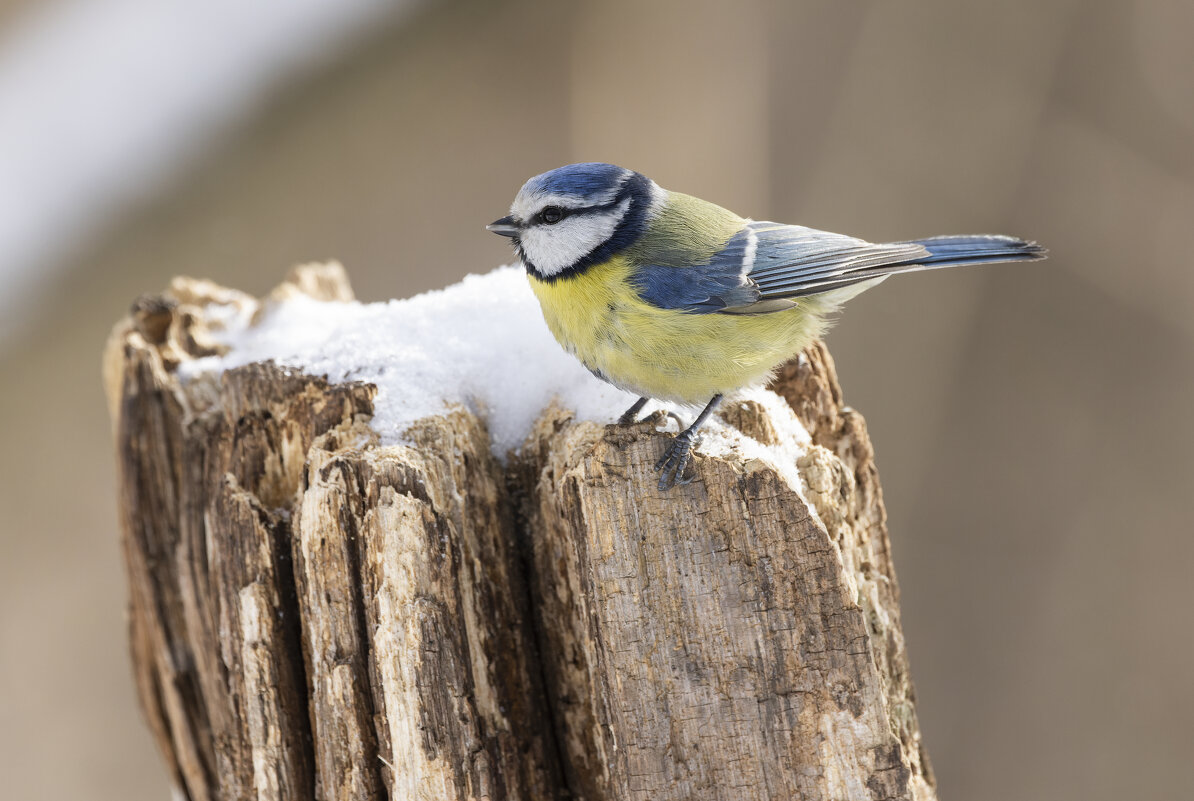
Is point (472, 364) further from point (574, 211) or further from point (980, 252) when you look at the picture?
point (980, 252)

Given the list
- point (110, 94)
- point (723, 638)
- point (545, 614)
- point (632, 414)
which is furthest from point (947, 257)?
point (110, 94)

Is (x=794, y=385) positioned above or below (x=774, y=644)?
above

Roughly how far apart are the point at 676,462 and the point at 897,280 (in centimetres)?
264

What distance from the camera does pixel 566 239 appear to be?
202 cm

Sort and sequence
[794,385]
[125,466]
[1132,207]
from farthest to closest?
[1132,207] < [125,466] < [794,385]

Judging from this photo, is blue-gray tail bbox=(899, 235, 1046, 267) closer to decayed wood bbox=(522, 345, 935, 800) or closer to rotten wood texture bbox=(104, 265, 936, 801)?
rotten wood texture bbox=(104, 265, 936, 801)

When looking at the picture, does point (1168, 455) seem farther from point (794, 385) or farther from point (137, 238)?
point (137, 238)

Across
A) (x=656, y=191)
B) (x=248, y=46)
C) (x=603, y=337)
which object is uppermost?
(x=248, y=46)

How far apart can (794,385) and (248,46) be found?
10.7ft

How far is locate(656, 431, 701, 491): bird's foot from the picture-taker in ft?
5.51

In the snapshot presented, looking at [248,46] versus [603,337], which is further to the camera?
[248,46]

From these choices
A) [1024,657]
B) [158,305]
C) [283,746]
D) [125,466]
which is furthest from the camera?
[1024,657]

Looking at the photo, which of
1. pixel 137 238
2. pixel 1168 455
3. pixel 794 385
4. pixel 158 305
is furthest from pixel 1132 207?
pixel 137 238

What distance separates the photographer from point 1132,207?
12.1 feet
